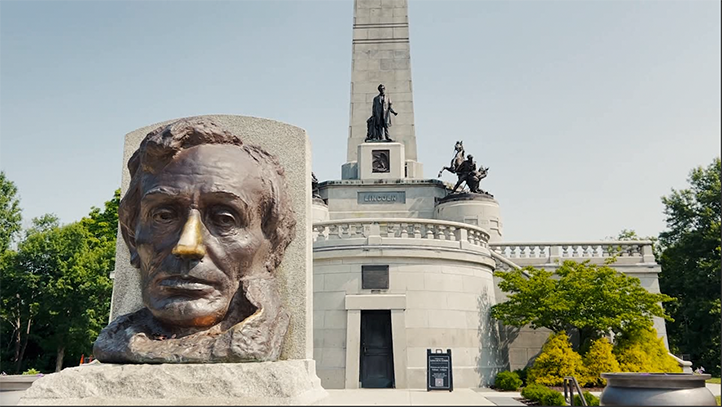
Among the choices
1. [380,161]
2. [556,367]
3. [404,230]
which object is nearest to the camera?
[556,367]

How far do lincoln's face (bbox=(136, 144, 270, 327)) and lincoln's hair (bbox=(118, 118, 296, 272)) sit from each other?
14cm

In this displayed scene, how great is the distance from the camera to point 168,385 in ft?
19.0

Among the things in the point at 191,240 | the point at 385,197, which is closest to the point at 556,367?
the point at 385,197

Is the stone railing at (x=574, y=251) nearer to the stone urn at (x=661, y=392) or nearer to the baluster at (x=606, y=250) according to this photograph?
the baluster at (x=606, y=250)

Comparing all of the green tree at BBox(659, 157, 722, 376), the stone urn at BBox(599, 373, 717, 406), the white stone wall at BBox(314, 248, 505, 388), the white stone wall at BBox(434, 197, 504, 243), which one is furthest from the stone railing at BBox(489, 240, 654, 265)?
the stone urn at BBox(599, 373, 717, 406)

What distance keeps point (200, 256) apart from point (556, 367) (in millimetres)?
13039

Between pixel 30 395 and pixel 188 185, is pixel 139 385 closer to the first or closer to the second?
pixel 30 395

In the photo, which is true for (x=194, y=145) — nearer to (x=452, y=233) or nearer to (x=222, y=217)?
(x=222, y=217)

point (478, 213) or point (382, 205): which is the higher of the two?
point (382, 205)

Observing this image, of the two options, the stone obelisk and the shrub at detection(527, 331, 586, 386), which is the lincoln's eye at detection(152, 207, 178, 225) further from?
the stone obelisk

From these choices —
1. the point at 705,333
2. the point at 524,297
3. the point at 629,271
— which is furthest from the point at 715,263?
the point at 524,297

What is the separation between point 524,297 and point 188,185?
43.1 feet

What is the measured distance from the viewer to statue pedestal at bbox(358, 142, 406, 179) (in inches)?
1067

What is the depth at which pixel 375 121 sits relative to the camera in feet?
91.4
